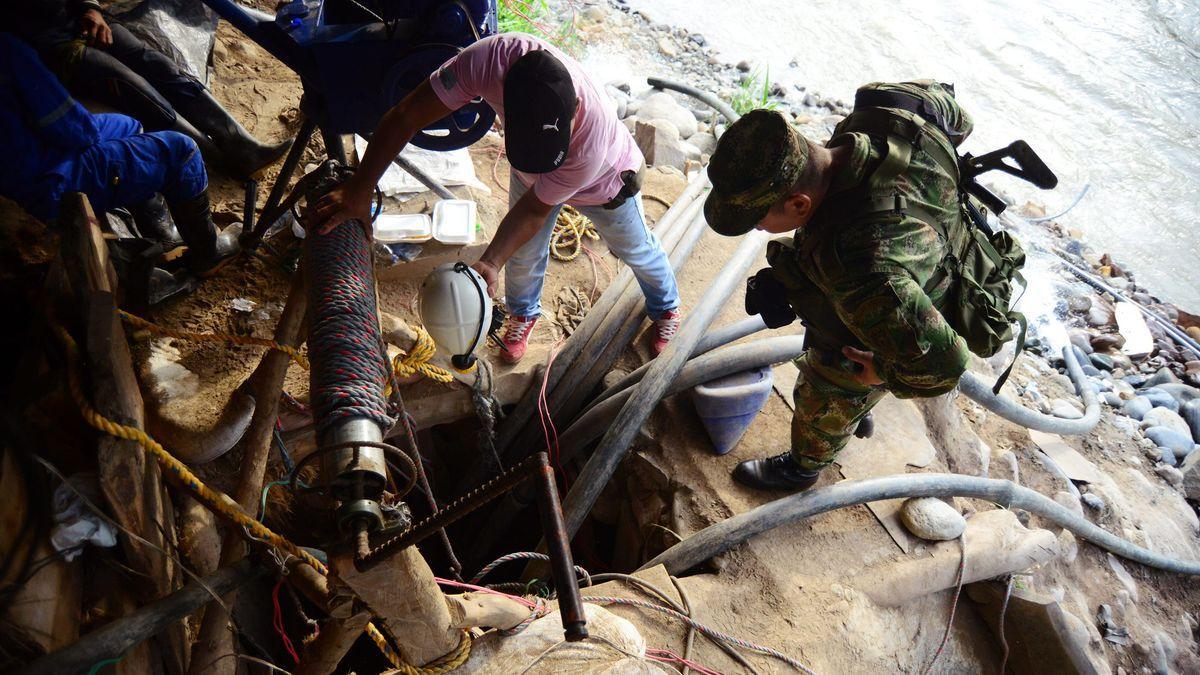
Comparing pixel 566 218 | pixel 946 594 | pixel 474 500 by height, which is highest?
pixel 474 500

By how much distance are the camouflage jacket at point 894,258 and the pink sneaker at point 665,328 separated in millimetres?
1339

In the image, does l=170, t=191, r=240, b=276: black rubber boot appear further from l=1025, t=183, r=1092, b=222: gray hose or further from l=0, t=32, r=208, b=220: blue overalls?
l=1025, t=183, r=1092, b=222: gray hose

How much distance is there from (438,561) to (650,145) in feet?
12.8

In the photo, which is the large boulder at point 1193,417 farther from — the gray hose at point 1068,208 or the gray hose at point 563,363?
the gray hose at point 563,363

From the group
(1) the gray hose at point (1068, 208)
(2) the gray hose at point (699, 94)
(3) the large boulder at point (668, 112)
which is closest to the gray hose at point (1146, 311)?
(1) the gray hose at point (1068, 208)

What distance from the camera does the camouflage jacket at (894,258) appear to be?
88.5 inches

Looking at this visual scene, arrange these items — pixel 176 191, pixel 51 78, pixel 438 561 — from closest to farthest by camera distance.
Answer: pixel 51 78 → pixel 176 191 → pixel 438 561

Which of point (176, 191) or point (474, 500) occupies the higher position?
point (474, 500)

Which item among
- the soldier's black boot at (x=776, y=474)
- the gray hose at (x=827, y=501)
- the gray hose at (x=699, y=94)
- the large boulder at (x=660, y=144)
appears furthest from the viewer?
the gray hose at (x=699, y=94)

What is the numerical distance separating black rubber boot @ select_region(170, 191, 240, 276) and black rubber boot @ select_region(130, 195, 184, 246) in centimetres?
16

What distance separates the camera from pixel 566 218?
15.8ft

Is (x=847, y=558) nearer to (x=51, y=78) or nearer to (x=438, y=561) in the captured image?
(x=438, y=561)

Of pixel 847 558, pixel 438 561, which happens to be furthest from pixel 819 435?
pixel 438 561

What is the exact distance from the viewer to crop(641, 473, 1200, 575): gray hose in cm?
312
